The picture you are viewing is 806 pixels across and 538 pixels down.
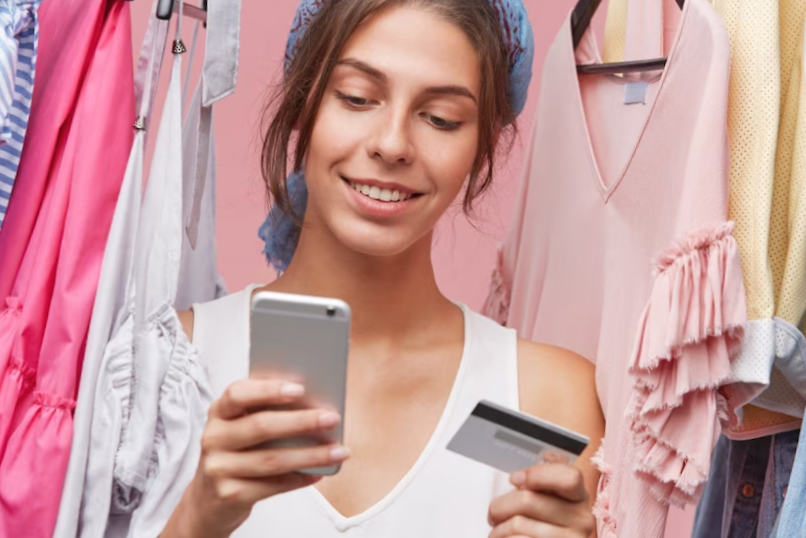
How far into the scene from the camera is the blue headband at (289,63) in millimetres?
1285

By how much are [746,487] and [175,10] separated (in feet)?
2.91

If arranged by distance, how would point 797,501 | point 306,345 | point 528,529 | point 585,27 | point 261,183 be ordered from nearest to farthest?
point 306,345, point 528,529, point 797,501, point 585,27, point 261,183

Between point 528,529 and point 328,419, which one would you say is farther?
point 528,529

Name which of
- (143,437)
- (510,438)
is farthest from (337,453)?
(143,437)

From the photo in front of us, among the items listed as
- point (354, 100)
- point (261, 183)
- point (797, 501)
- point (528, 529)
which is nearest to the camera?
point (528, 529)

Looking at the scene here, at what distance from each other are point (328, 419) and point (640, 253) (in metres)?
0.57

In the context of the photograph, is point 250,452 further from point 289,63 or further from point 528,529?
point 289,63

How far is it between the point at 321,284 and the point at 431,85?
0.28m

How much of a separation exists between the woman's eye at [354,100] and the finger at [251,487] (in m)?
0.45

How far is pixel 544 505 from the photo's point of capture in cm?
96

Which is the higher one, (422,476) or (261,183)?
(261,183)

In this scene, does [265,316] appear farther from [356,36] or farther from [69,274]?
[356,36]

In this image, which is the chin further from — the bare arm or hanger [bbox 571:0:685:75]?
hanger [bbox 571:0:685:75]

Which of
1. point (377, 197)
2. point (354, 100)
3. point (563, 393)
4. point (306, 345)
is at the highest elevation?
point (354, 100)
